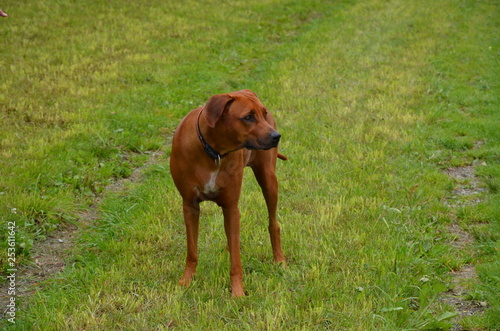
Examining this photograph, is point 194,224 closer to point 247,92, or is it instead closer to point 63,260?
point 247,92

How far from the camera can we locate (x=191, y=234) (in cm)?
461

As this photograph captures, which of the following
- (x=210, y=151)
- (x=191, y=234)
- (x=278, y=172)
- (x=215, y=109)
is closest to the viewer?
(x=215, y=109)

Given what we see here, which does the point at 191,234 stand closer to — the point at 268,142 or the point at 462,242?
the point at 268,142

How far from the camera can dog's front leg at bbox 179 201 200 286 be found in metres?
4.52

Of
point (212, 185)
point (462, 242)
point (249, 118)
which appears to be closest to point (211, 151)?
point (212, 185)

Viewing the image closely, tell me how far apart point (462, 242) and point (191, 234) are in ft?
9.48

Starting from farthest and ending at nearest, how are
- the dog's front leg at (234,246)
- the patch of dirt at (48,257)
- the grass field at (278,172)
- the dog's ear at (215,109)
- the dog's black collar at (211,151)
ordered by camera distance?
1. the patch of dirt at (48,257)
2. the dog's front leg at (234,246)
3. the grass field at (278,172)
4. the dog's black collar at (211,151)
5. the dog's ear at (215,109)

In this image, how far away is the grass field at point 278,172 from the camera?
4.35 meters

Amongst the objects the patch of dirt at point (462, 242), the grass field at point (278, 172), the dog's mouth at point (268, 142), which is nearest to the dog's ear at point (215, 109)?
the dog's mouth at point (268, 142)

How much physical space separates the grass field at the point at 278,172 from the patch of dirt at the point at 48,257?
0.29ft

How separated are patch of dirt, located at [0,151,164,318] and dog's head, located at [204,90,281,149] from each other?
2.27m

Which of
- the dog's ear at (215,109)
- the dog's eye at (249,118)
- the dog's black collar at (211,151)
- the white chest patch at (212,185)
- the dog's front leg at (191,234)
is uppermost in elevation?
the dog's ear at (215,109)

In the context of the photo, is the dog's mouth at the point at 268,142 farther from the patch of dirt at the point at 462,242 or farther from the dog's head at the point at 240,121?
the patch of dirt at the point at 462,242

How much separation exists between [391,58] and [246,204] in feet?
30.4
